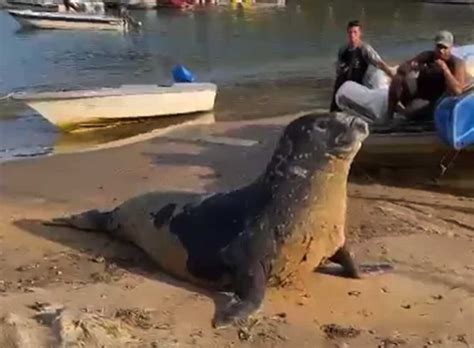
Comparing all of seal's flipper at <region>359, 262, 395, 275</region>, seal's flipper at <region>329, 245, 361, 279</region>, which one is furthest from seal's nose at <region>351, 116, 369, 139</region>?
seal's flipper at <region>359, 262, 395, 275</region>

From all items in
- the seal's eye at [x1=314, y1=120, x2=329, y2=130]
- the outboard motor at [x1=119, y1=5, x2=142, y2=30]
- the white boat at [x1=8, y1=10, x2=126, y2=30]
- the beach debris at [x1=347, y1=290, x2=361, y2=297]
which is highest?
the seal's eye at [x1=314, y1=120, x2=329, y2=130]

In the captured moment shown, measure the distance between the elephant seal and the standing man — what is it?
427 cm

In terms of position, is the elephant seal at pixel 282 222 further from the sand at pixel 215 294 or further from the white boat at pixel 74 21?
the white boat at pixel 74 21

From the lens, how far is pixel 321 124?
7.11 meters

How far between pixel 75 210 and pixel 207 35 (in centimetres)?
2686

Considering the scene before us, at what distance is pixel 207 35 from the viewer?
3600cm

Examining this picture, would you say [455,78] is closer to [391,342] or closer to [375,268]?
[375,268]

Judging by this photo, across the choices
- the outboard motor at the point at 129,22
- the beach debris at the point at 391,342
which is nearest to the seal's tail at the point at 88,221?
the beach debris at the point at 391,342

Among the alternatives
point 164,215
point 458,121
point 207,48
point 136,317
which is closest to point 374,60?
point 458,121

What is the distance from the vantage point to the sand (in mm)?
6055

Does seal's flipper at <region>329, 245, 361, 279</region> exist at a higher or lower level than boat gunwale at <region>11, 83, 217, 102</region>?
higher

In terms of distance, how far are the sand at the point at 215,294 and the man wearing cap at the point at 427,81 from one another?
892mm

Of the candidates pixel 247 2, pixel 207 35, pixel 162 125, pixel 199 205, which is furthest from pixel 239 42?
pixel 199 205

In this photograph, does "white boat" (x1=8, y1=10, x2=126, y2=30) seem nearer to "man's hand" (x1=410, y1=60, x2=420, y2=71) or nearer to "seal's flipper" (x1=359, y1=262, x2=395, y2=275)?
"man's hand" (x1=410, y1=60, x2=420, y2=71)
